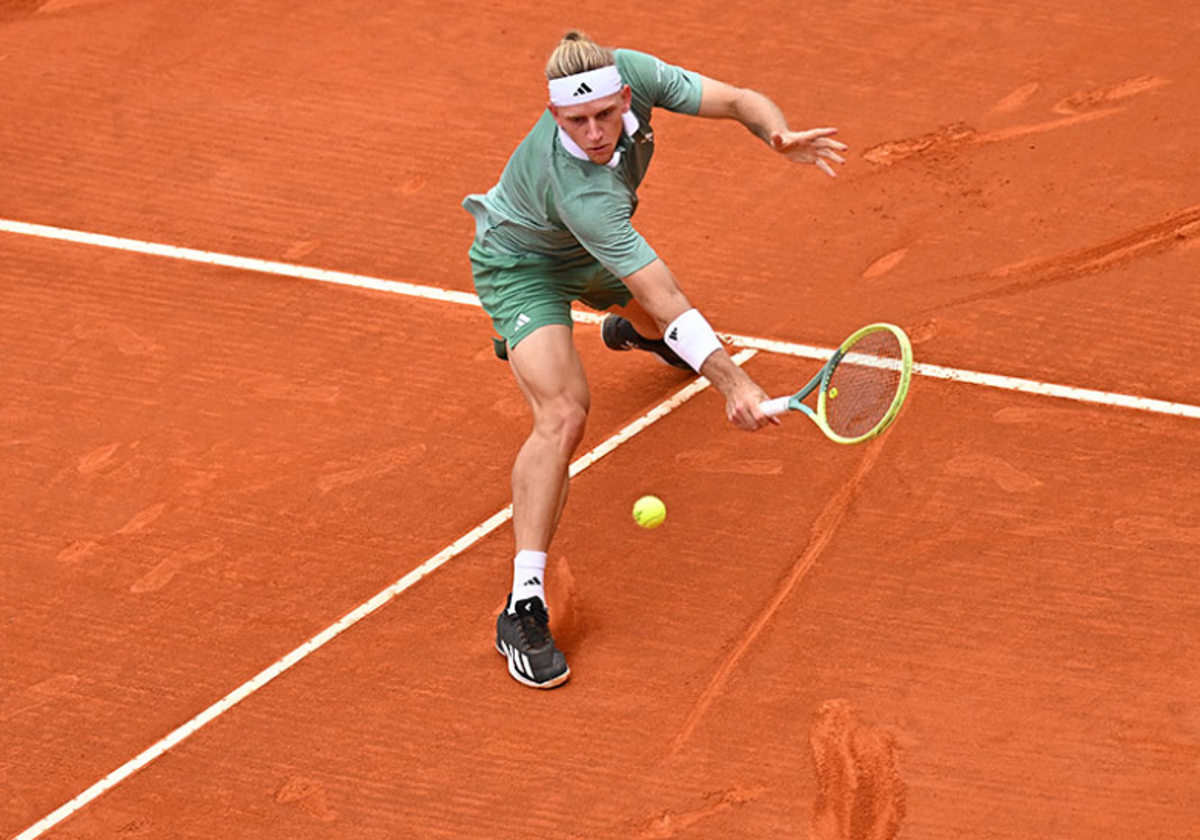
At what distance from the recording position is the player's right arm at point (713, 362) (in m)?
5.22

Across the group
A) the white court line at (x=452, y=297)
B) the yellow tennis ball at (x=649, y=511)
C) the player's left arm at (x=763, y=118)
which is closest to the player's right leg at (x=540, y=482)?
the yellow tennis ball at (x=649, y=511)

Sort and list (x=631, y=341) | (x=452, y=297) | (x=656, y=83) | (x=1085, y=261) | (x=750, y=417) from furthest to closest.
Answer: (x=452, y=297) → (x=1085, y=261) → (x=631, y=341) → (x=656, y=83) → (x=750, y=417)

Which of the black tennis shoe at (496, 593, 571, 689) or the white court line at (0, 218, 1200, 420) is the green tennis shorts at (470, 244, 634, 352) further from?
the white court line at (0, 218, 1200, 420)

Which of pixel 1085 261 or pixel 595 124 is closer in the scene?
pixel 595 124

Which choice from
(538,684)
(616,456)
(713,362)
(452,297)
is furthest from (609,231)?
(452,297)

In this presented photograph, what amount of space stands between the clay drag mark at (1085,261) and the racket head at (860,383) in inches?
57.5

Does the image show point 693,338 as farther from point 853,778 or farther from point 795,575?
point 853,778

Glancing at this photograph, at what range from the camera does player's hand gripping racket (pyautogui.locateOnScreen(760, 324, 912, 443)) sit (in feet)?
18.0

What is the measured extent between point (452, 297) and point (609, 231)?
217cm

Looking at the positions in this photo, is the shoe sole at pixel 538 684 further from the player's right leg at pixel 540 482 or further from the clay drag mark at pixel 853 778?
the clay drag mark at pixel 853 778

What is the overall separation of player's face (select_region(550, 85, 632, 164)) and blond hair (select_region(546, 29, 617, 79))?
0.11m

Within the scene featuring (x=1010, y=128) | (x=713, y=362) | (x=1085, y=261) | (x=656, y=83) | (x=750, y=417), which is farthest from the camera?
(x=1010, y=128)

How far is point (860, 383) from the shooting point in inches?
225

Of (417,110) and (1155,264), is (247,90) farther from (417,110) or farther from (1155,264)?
(1155,264)
